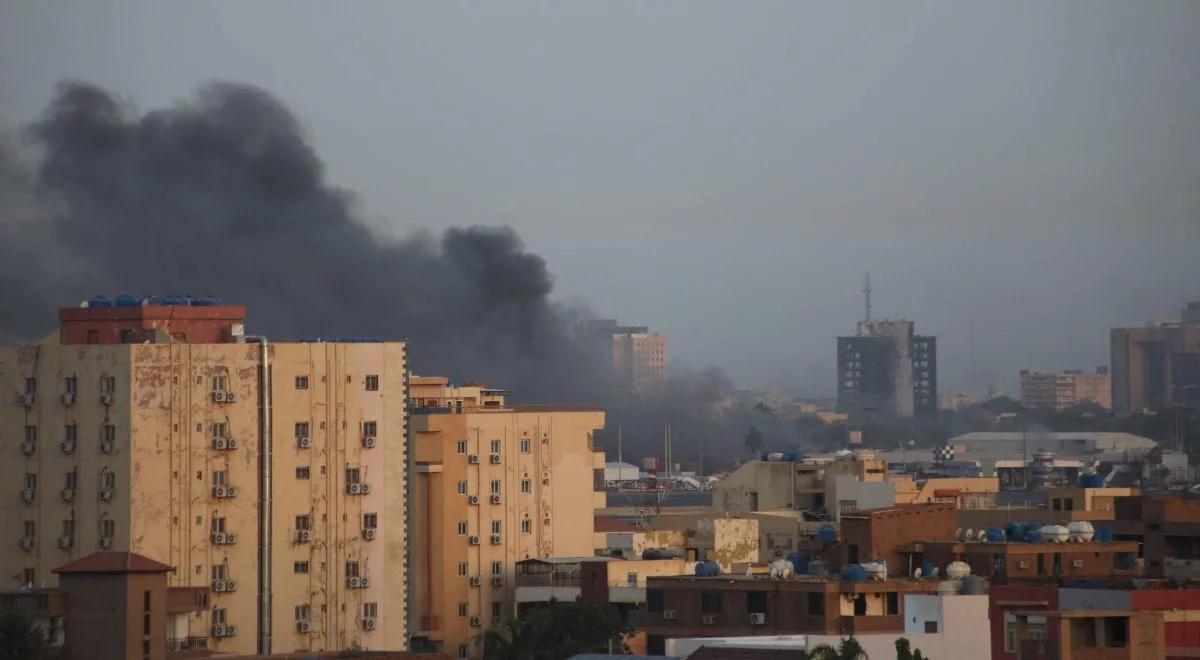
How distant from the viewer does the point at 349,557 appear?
234 feet

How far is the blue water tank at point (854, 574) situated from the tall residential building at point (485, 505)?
20.8 metres

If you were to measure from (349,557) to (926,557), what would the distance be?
15.2m

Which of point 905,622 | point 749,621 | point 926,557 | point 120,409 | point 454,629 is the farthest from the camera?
point 454,629

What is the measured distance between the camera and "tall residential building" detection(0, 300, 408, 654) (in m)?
68.5

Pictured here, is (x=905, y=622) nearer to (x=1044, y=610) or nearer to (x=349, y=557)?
(x=1044, y=610)

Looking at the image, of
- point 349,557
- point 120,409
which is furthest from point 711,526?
point 120,409

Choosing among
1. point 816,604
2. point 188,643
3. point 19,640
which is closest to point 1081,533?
point 816,604

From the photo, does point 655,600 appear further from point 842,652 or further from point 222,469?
point 842,652

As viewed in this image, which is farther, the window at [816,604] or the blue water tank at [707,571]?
the blue water tank at [707,571]

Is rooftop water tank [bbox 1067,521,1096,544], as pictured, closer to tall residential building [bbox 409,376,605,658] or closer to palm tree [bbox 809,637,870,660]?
palm tree [bbox 809,637,870,660]

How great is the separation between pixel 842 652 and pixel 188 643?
22.4 m

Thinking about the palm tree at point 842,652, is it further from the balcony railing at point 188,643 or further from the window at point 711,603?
the balcony railing at point 188,643

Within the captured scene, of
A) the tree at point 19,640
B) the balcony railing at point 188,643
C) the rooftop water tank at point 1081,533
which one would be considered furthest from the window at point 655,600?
the tree at point 19,640

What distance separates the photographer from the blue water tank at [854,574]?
5762 centimetres
